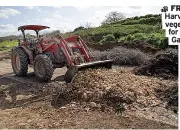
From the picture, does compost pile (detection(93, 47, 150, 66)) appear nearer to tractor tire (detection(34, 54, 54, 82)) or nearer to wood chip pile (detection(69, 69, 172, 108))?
tractor tire (detection(34, 54, 54, 82))

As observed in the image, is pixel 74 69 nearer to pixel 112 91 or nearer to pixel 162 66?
pixel 112 91

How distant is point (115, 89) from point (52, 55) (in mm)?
3073

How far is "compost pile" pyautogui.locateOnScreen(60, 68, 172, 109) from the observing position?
5.60 m

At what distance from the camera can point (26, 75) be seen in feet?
31.7

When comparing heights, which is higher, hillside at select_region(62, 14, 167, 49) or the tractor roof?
the tractor roof

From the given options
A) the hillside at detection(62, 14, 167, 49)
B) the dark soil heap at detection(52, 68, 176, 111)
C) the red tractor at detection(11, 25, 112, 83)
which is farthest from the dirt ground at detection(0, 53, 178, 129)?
the hillside at detection(62, 14, 167, 49)

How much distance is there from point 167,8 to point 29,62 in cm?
527

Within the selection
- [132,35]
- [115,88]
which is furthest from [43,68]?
[132,35]

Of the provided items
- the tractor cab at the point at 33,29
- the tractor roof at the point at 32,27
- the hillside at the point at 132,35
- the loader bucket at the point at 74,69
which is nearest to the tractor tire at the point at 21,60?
the tractor cab at the point at 33,29

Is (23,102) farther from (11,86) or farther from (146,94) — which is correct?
(146,94)

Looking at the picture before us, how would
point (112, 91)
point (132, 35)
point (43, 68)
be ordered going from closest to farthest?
point (112, 91) < point (43, 68) < point (132, 35)

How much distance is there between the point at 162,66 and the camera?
28.5ft

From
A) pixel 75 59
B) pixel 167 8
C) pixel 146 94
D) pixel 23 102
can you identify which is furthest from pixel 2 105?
pixel 167 8

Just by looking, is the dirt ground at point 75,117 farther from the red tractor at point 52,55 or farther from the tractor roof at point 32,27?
the tractor roof at point 32,27
